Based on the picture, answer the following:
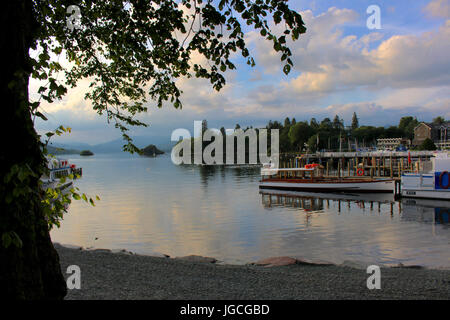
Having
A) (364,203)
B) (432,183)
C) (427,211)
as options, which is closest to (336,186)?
(364,203)

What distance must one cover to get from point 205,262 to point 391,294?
6.22 m

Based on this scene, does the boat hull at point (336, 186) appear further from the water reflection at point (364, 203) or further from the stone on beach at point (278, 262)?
the stone on beach at point (278, 262)

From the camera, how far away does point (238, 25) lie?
20.7ft

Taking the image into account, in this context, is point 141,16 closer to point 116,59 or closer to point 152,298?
point 116,59

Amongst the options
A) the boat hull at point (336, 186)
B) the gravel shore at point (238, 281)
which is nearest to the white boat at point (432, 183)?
the boat hull at point (336, 186)

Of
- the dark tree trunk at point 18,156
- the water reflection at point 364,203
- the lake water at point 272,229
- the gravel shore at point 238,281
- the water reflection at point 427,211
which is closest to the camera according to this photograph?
the dark tree trunk at point 18,156

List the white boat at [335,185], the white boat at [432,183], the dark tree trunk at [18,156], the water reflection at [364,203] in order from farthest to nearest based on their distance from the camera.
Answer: the white boat at [335,185]
the white boat at [432,183]
the water reflection at [364,203]
the dark tree trunk at [18,156]

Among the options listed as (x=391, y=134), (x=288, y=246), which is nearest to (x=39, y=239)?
(x=288, y=246)

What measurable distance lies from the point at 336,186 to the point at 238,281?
4518 centimetres

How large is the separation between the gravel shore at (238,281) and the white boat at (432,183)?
112 ft

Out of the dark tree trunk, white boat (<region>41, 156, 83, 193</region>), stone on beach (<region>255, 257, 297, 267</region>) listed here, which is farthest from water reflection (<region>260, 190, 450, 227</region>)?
the dark tree trunk

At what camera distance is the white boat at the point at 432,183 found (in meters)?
41.0

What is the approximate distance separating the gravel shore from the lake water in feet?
13.8

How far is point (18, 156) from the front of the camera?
4609 mm
